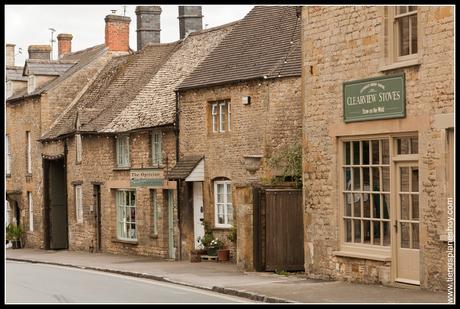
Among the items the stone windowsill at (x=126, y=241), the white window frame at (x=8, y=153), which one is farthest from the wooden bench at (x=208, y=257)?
the white window frame at (x=8, y=153)

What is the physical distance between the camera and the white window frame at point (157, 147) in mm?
31984

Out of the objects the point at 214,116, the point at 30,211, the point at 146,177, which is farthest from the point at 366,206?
the point at 30,211

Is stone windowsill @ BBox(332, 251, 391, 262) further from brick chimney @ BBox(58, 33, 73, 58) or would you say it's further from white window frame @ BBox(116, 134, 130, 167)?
brick chimney @ BBox(58, 33, 73, 58)

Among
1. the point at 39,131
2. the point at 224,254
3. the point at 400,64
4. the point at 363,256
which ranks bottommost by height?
the point at 224,254

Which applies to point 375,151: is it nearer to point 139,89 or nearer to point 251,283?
point 251,283

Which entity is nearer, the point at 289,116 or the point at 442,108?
the point at 442,108

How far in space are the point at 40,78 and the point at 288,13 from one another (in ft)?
55.5

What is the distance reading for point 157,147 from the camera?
32312 mm

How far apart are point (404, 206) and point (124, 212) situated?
1705 cm

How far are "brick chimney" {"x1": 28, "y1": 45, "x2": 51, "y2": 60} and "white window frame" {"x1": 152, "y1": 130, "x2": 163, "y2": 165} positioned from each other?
1704 cm

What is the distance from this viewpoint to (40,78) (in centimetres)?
4262
